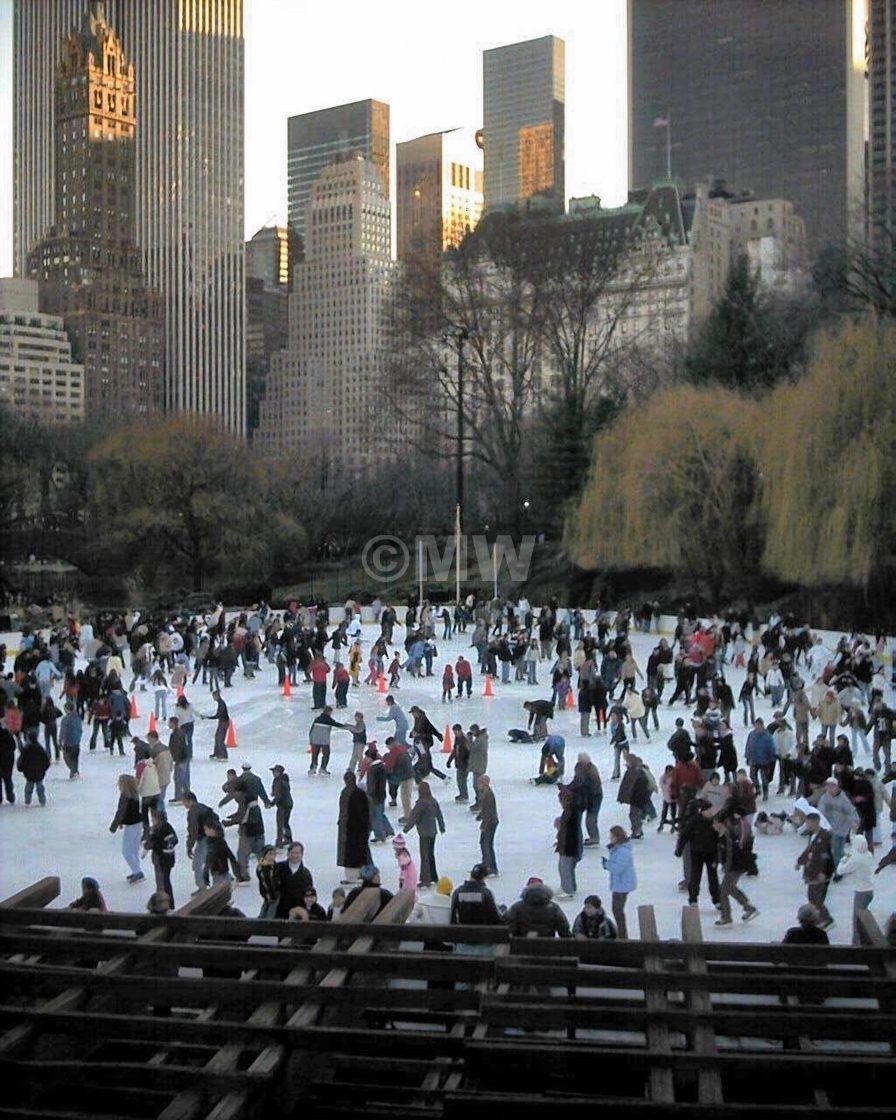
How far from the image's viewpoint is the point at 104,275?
97750mm

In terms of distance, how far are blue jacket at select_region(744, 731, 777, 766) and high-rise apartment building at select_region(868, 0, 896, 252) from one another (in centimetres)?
2524

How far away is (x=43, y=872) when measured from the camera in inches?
410

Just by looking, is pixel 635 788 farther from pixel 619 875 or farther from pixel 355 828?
pixel 619 875

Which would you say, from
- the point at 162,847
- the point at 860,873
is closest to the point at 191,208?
the point at 162,847

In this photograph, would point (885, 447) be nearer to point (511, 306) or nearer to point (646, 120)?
point (646, 120)

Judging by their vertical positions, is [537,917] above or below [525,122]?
below

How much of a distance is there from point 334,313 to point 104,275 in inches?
1099

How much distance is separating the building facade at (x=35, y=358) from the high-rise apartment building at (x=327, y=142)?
46875 mm

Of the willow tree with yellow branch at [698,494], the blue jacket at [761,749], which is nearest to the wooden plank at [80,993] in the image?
the blue jacket at [761,749]

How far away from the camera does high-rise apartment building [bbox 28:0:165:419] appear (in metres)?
91.6

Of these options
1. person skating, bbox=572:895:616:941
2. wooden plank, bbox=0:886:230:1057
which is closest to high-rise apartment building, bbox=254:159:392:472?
person skating, bbox=572:895:616:941

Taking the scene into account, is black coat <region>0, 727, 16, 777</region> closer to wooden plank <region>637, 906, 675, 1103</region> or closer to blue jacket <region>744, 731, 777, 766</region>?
blue jacket <region>744, 731, 777, 766</region>

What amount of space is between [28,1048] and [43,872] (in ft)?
18.3

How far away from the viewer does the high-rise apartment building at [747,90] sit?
2914 centimetres
